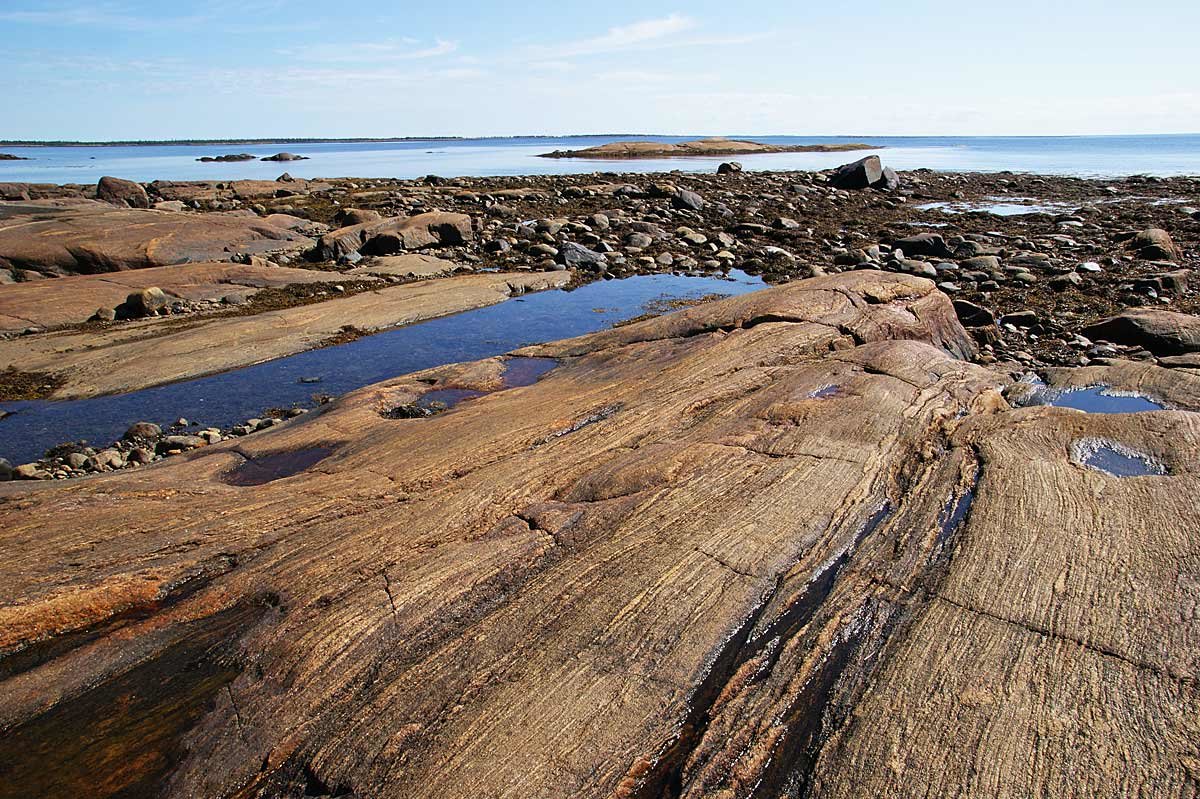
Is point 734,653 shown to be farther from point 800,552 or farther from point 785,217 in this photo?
point 785,217

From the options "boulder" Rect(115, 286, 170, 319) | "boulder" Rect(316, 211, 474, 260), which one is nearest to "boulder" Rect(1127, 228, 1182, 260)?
"boulder" Rect(316, 211, 474, 260)

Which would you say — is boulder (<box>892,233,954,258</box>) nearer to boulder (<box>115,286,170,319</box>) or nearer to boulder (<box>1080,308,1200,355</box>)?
boulder (<box>1080,308,1200,355</box>)

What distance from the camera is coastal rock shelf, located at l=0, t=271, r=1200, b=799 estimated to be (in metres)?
3.67

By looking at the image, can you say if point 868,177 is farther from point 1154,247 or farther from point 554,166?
point 554,166

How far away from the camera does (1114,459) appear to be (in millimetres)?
6461

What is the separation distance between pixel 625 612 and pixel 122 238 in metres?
20.3

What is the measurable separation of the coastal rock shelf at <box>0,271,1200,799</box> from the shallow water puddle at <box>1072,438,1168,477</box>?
0.36 ft

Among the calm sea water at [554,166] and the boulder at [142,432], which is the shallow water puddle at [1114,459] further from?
the calm sea water at [554,166]

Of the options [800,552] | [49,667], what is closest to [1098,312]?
[800,552]

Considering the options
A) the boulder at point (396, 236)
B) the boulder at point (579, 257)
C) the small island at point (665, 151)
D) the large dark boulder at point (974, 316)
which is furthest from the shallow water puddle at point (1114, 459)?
the small island at point (665, 151)

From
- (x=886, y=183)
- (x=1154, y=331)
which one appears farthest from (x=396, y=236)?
(x=886, y=183)

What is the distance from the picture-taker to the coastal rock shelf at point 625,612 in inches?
144

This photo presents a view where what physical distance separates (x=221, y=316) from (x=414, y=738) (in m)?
13.8

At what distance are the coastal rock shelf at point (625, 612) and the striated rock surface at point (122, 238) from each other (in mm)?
14722
